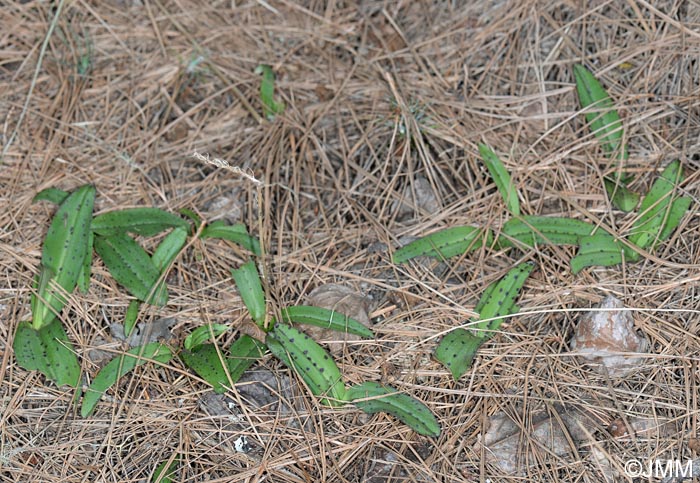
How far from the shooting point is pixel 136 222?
220 cm

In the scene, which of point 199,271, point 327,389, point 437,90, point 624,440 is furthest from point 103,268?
point 624,440

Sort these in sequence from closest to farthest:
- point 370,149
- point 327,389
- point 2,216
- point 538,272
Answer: point 327,389, point 538,272, point 2,216, point 370,149

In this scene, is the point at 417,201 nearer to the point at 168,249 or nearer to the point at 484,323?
the point at 484,323

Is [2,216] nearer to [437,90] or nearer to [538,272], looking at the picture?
[437,90]

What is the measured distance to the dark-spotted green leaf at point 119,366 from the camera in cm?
183

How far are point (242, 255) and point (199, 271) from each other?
145mm

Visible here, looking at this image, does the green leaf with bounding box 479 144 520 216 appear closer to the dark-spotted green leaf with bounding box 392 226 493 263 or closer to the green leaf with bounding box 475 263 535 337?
the dark-spotted green leaf with bounding box 392 226 493 263

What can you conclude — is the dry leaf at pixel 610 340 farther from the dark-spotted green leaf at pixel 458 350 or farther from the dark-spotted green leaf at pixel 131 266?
the dark-spotted green leaf at pixel 131 266

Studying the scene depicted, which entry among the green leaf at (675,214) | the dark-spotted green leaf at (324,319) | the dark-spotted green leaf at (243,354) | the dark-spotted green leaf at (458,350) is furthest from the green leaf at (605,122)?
the dark-spotted green leaf at (243,354)

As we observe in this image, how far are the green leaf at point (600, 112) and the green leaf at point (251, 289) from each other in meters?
1.25

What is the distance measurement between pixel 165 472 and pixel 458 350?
0.84 meters

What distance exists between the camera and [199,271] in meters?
2.15
